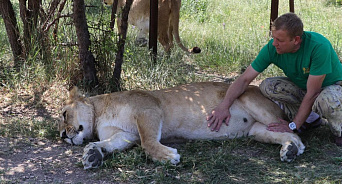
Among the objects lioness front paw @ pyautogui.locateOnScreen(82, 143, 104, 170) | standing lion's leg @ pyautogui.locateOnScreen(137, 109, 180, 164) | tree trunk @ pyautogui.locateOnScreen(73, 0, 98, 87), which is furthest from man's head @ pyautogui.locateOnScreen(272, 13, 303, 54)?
tree trunk @ pyautogui.locateOnScreen(73, 0, 98, 87)

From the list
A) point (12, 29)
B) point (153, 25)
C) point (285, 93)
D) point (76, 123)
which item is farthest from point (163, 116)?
point (12, 29)

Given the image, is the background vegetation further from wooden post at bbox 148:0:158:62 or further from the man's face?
the man's face

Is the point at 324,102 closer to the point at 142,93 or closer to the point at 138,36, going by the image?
the point at 142,93

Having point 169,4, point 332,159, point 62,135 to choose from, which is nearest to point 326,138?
point 332,159

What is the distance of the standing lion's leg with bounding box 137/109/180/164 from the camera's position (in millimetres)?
3418

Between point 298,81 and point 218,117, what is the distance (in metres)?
0.78

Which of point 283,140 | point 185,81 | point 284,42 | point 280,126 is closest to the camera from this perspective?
point 284,42

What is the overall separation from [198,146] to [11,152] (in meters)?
1.56

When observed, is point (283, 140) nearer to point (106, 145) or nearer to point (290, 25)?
point (290, 25)

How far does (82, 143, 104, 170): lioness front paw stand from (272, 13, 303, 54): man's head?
1661 millimetres

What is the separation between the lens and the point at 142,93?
4051mm

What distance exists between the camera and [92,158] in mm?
3363

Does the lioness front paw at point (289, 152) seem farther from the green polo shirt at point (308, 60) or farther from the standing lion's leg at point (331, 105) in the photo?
the green polo shirt at point (308, 60)

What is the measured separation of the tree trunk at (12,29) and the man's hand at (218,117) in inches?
107
